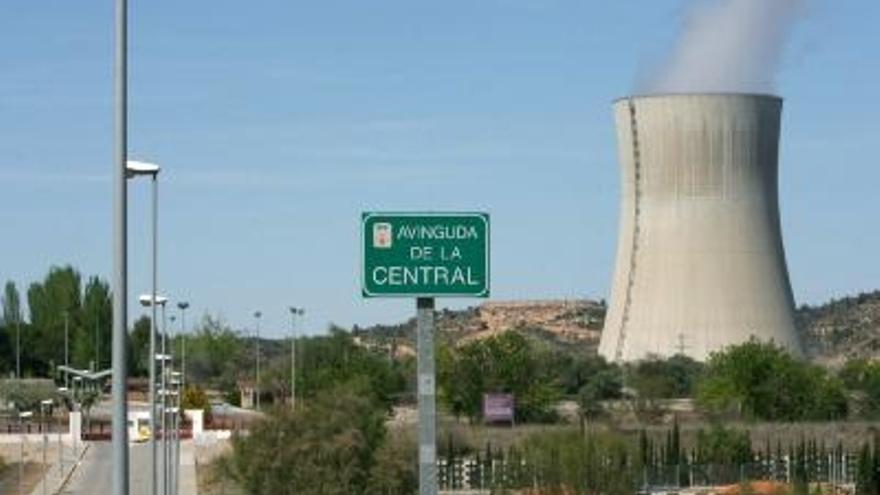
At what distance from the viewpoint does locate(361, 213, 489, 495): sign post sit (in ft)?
35.4

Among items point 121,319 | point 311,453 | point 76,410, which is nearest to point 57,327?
point 76,410

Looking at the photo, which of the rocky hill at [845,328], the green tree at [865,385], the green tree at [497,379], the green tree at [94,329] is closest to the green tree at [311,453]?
the green tree at [497,379]

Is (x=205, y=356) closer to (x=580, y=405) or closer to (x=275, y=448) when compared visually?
(x=580, y=405)

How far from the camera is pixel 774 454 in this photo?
182 feet

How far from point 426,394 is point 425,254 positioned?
70cm

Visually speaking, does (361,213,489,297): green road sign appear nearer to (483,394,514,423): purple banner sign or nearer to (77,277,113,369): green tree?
(483,394,514,423): purple banner sign

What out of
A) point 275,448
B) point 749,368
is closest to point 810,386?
point 749,368

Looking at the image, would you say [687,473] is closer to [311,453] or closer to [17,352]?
[311,453]

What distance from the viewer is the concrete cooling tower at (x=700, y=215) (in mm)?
52156

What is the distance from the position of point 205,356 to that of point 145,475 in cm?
6317

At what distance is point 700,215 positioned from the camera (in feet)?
172

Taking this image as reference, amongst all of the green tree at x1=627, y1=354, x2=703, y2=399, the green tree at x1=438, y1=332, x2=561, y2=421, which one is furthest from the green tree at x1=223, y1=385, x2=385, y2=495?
the green tree at x1=438, y1=332, x2=561, y2=421

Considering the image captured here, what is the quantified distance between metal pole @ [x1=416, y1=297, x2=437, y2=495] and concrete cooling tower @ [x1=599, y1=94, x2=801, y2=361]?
41.2 metres

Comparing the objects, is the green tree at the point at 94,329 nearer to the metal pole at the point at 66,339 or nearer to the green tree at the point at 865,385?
the metal pole at the point at 66,339
